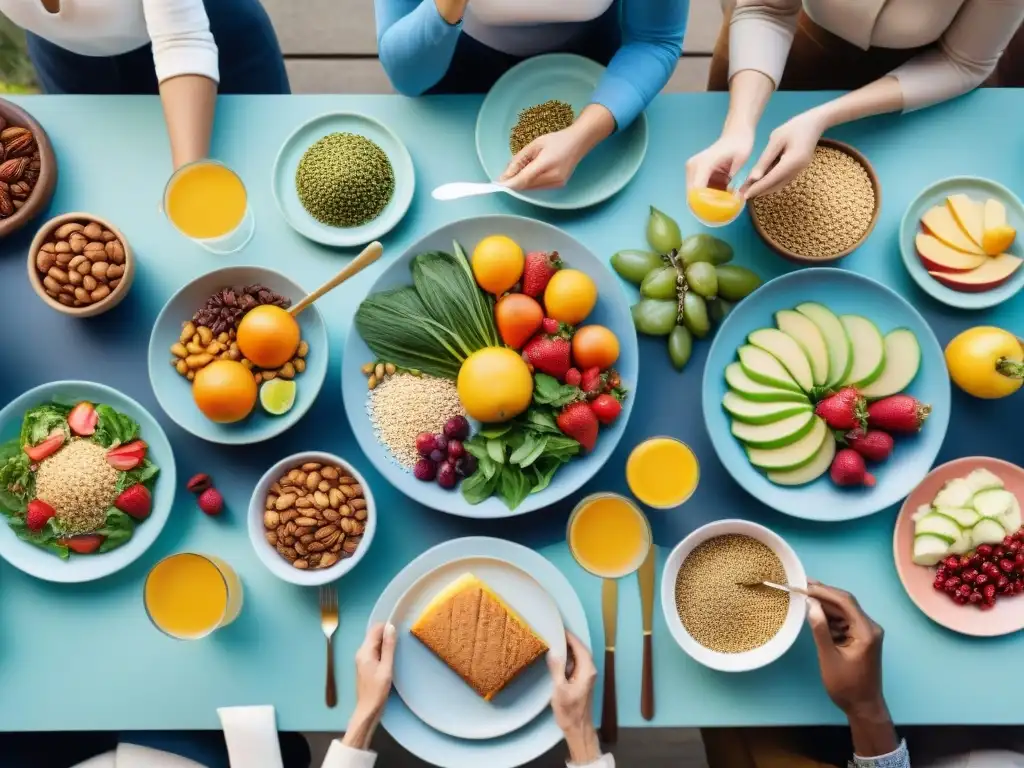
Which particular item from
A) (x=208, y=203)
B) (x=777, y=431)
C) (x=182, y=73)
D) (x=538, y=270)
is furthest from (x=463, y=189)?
(x=777, y=431)

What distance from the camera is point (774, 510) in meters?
1.23

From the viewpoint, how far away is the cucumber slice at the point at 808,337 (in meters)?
1.20

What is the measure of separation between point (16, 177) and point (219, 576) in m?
0.75

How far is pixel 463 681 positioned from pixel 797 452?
0.63 m

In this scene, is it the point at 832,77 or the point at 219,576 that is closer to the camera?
the point at 219,576

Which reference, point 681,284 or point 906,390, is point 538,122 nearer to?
point 681,284

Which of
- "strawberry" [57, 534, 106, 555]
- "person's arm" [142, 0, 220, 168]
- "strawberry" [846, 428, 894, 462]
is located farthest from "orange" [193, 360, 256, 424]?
"strawberry" [846, 428, 894, 462]

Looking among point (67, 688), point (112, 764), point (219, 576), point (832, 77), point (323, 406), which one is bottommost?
point (112, 764)

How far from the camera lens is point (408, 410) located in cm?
120

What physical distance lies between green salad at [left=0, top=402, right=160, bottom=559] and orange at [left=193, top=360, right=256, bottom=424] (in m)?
0.14

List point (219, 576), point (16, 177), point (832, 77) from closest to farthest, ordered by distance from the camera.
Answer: point (219, 576), point (16, 177), point (832, 77)

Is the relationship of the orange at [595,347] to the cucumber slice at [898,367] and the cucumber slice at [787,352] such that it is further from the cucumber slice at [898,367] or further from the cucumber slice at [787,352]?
the cucumber slice at [898,367]

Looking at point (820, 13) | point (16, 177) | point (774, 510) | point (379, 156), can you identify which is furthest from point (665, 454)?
point (16, 177)

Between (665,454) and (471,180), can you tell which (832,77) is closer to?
(471,180)
